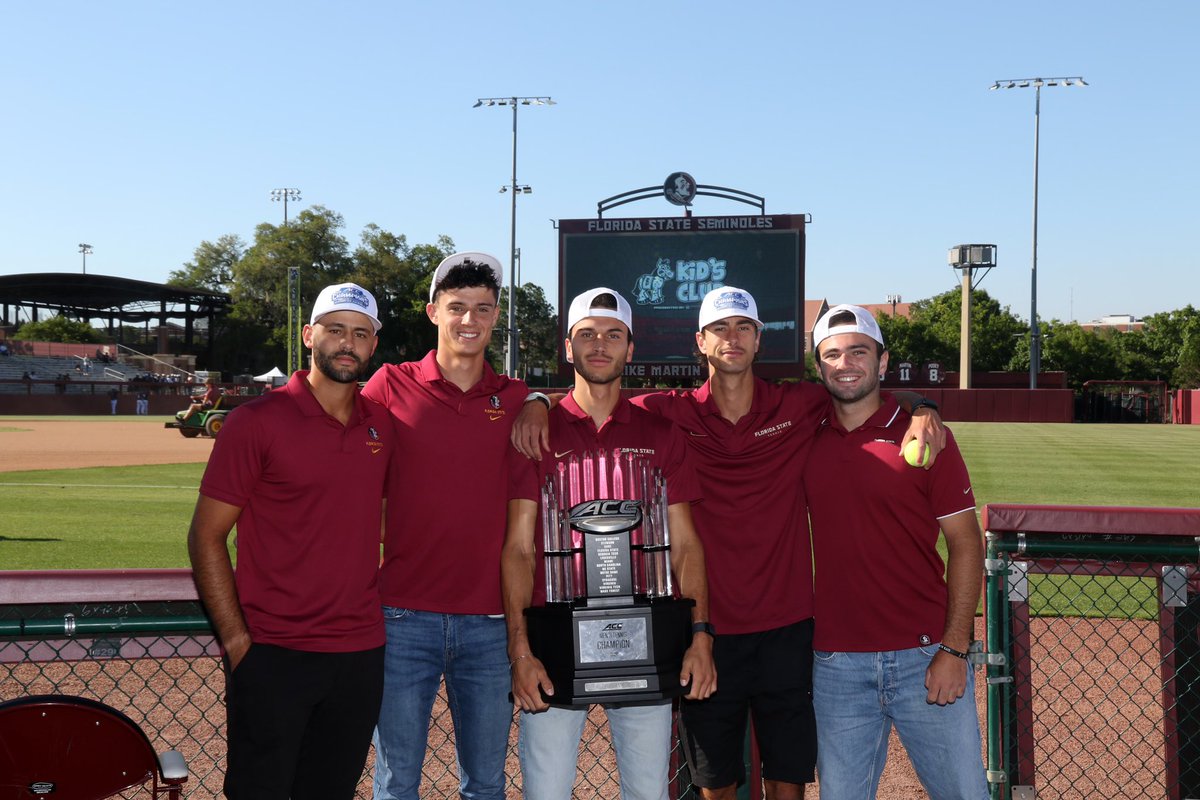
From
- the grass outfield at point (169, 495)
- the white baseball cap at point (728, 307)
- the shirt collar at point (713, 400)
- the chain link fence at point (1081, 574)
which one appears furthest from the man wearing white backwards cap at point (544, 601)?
the grass outfield at point (169, 495)

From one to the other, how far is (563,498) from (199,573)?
1145mm

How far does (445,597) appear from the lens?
359cm

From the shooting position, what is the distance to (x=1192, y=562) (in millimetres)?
3686

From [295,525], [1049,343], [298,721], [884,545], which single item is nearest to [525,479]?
[295,525]

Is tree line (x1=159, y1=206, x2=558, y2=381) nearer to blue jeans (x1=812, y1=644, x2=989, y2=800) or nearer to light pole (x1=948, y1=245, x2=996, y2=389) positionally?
light pole (x1=948, y1=245, x2=996, y2=389)

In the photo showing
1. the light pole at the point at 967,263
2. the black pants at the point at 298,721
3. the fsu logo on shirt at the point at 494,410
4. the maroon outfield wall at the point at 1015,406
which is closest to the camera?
the black pants at the point at 298,721

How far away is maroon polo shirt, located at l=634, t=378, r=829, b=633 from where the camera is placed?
3666 mm

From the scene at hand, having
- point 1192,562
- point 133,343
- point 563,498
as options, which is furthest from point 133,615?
point 133,343

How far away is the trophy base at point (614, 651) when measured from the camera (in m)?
3.13

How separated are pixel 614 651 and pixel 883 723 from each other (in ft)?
3.61

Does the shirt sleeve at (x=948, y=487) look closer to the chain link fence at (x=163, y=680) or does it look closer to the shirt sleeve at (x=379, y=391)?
the chain link fence at (x=163, y=680)

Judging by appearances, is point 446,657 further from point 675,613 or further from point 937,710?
point 937,710

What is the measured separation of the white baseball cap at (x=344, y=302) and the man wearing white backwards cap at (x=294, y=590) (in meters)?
0.32

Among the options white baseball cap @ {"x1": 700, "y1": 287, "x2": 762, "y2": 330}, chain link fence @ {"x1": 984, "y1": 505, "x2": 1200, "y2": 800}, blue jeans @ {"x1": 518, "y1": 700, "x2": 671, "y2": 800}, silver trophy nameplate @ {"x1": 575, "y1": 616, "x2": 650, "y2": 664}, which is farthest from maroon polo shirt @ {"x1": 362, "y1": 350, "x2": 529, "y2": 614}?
chain link fence @ {"x1": 984, "y1": 505, "x2": 1200, "y2": 800}
